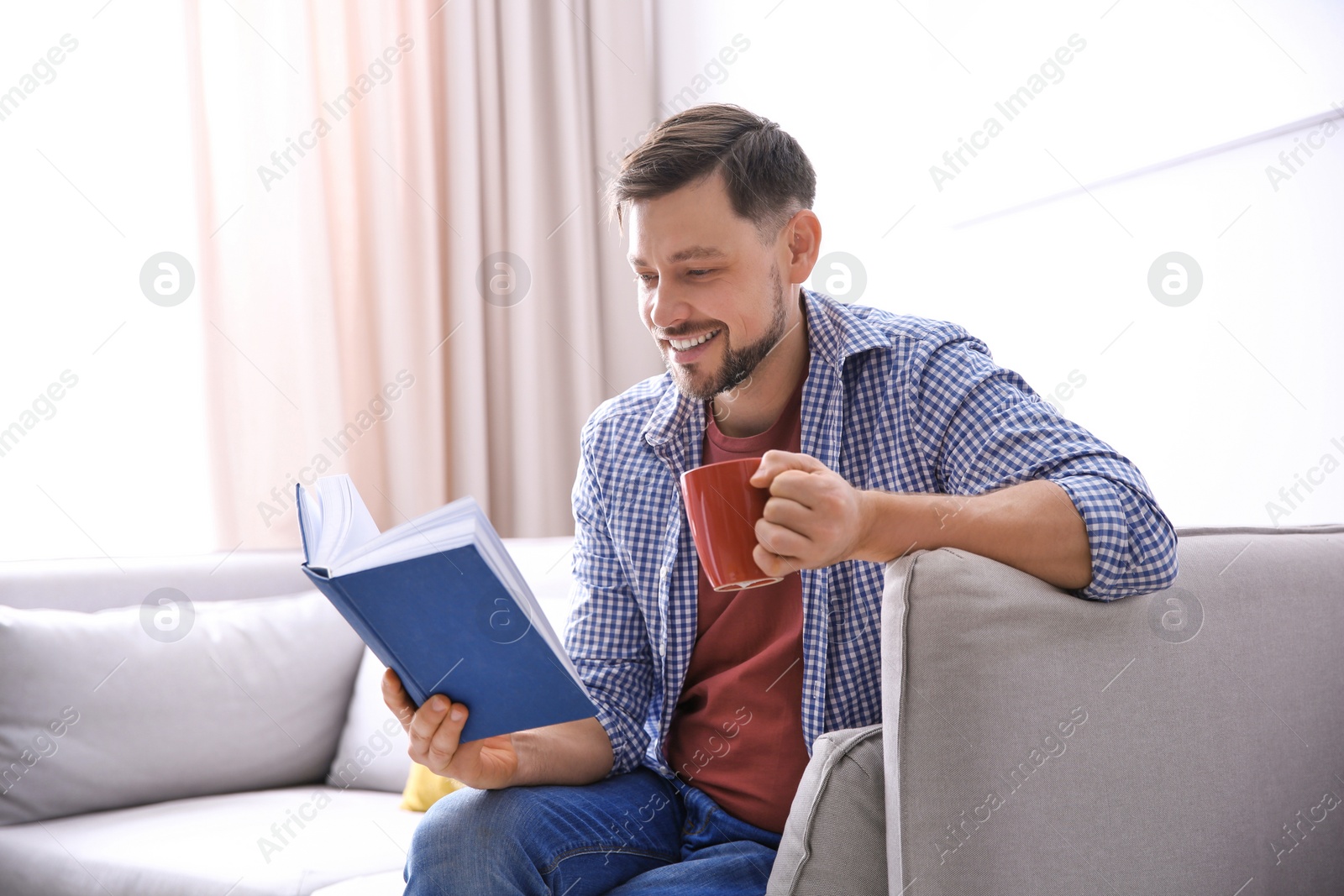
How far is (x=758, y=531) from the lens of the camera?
0.94 meters

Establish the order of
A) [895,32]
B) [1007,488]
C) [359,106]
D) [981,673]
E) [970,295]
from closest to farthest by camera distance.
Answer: [981,673] → [1007,488] → [970,295] → [895,32] → [359,106]

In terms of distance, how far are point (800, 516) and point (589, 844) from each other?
46 cm

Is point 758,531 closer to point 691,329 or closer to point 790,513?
point 790,513

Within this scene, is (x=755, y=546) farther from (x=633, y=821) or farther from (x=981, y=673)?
(x=633, y=821)

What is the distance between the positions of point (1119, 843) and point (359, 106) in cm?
253

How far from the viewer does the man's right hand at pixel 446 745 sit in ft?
3.27

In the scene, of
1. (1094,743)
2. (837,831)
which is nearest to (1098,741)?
(1094,743)

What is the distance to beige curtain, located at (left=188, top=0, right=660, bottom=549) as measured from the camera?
2.60 metres

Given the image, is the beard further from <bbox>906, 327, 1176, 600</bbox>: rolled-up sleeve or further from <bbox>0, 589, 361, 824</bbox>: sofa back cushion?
<bbox>0, 589, 361, 824</bbox>: sofa back cushion

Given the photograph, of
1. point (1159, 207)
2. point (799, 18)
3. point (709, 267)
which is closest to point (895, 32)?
point (799, 18)

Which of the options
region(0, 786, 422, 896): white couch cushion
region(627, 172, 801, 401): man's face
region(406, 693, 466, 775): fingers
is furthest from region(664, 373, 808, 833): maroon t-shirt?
region(0, 786, 422, 896): white couch cushion

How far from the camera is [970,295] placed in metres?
2.03

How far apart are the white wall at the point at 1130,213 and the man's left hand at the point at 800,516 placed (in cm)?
81

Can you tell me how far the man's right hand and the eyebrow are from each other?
61cm
